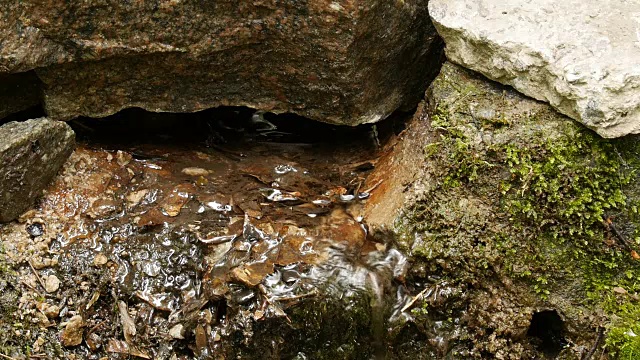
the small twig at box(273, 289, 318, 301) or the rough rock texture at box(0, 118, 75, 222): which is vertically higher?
the rough rock texture at box(0, 118, 75, 222)

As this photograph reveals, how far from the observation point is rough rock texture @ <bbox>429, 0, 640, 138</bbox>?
2.80m

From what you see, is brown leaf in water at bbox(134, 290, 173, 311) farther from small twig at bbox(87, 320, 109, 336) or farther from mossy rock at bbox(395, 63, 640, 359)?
mossy rock at bbox(395, 63, 640, 359)

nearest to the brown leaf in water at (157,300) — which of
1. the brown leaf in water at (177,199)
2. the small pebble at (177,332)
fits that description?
the small pebble at (177,332)

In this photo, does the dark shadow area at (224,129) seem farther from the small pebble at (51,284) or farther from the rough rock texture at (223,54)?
the small pebble at (51,284)

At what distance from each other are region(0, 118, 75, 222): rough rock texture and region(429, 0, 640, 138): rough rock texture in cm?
204

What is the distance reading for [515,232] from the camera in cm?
318

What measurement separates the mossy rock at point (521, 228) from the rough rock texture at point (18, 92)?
209cm

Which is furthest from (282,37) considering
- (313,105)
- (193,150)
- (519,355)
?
(519,355)

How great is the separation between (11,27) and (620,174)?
114 inches

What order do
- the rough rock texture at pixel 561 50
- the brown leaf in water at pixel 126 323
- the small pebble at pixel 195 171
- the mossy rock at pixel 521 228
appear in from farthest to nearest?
the small pebble at pixel 195 171, the brown leaf in water at pixel 126 323, the mossy rock at pixel 521 228, the rough rock texture at pixel 561 50

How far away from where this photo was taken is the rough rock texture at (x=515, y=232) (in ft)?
9.95

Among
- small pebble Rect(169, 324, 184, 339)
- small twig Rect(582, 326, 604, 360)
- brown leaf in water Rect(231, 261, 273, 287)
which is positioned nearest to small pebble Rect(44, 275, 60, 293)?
small pebble Rect(169, 324, 184, 339)

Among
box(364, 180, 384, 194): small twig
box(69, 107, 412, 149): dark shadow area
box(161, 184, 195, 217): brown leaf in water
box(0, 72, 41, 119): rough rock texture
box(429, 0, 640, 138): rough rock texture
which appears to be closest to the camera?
box(429, 0, 640, 138): rough rock texture

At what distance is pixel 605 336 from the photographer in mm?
3084
